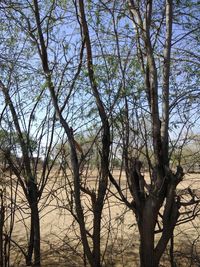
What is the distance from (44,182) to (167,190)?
1.75m

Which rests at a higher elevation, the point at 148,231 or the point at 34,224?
the point at 34,224

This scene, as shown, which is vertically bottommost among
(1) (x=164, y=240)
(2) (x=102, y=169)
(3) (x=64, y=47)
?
(1) (x=164, y=240)

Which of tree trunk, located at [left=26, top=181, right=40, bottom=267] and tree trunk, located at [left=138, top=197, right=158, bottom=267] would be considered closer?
tree trunk, located at [left=138, top=197, right=158, bottom=267]

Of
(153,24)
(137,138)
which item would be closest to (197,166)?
(137,138)

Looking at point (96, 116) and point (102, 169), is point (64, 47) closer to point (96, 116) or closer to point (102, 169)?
point (96, 116)

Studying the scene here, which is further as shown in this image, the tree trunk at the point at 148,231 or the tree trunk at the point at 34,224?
the tree trunk at the point at 34,224

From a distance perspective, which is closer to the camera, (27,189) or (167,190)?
(167,190)

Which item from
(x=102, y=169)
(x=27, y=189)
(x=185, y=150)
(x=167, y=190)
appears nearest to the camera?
(x=167, y=190)

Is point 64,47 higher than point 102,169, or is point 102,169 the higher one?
point 64,47

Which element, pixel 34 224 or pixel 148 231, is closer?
pixel 148 231

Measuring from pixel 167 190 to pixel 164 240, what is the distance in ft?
1.77

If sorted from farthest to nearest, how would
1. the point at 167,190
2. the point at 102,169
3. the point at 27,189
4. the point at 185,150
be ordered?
the point at 27,189 → the point at 185,150 → the point at 102,169 → the point at 167,190

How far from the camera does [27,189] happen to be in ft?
16.9

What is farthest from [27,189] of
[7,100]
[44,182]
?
[7,100]
